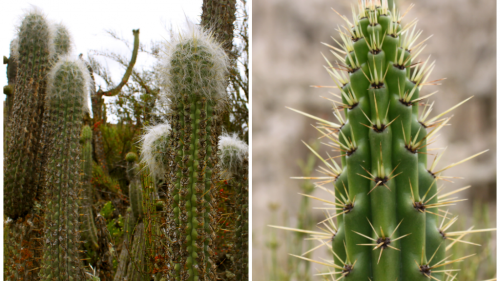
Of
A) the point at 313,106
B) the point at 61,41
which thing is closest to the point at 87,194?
the point at 61,41

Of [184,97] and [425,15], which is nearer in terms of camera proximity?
[425,15]

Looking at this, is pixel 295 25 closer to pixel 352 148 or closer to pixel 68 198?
pixel 352 148

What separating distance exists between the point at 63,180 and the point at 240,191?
823 millimetres

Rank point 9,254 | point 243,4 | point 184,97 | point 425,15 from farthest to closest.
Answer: point 243,4
point 9,254
point 184,97
point 425,15

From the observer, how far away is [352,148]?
0.63 metres

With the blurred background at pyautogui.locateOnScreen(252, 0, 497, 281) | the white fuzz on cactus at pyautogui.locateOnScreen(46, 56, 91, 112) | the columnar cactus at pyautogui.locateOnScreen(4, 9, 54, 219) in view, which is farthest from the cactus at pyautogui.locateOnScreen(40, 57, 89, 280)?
the blurred background at pyautogui.locateOnScreen(252, 0, 497, 281)

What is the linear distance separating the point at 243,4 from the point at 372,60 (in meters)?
2.16

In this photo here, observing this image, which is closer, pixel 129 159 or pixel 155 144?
pixel 155 144

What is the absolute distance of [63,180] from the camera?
161 cm

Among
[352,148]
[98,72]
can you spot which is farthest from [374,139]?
[98,72]

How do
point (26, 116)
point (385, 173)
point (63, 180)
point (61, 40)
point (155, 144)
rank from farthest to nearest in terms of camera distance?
point (61, 40) → point (26, 116) → point (63, 180) → point (155, 144) → point (385, 173)

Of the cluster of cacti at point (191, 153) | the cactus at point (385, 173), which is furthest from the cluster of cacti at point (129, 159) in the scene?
the cactus at point (385, 173)

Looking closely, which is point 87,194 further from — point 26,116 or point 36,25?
point 36,25

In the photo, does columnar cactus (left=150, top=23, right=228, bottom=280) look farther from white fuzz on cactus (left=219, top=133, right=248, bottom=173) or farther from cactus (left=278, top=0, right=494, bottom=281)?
cactus (left=278, top=0, right=494, bottom=281)
